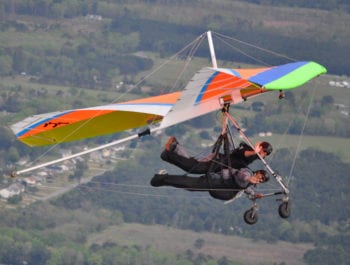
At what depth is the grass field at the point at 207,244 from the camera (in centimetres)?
9125

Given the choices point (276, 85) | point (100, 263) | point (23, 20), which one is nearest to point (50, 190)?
point (100, 263)

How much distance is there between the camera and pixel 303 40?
92.9m

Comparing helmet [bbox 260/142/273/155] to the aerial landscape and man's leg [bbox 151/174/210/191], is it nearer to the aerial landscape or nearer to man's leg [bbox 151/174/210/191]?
man's leg [bbox 151/174/210/191]

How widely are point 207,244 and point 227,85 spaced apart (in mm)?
62509

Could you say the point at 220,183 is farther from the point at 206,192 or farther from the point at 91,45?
the point at 91,45

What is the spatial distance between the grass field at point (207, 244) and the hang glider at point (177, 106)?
5347cm

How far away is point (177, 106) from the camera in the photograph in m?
32.1

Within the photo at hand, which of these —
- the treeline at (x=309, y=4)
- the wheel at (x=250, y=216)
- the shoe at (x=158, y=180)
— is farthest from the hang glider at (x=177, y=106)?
the treeline at (x=309, y=4)

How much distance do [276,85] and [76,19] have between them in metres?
109

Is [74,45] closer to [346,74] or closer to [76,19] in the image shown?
[76,19]

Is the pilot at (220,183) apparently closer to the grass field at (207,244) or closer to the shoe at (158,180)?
the shoe at (158,180)

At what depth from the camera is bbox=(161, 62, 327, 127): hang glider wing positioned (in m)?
31.7

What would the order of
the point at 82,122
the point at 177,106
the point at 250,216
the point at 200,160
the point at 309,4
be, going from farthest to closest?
1. the point at 309,4
2. the point at 82,122
3. the point at 200,160
4. the point at 250,216
5. the point at 177,106

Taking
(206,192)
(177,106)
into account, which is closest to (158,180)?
(177,106)
